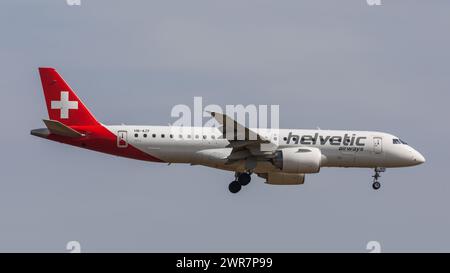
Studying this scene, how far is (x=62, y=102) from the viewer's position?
294ft

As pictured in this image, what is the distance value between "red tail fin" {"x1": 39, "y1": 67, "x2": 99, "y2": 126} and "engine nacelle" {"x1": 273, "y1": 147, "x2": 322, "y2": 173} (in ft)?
37.1

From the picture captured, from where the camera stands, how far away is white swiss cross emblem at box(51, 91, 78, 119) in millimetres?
89250

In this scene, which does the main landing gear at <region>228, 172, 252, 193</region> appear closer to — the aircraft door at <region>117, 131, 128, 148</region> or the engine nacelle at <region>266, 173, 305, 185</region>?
the engine nacelle at <region>266, 173, 305, 185</region>

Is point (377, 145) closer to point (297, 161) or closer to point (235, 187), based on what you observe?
point (297, 161)

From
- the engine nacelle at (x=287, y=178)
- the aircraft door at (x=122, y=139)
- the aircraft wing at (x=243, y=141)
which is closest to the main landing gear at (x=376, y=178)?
the engine nacelle at (x=287, y=178)

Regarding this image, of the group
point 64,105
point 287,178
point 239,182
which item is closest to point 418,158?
point 287,178

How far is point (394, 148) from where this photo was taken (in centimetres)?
9188

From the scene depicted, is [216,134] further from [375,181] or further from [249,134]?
[375,181]

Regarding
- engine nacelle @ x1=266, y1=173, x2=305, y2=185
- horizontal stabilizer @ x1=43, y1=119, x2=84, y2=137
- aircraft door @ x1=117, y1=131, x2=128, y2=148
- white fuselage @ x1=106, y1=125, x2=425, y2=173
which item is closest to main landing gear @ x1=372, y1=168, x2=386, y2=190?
Result: white fuselage @ x1=106, y1=125, x2=425, y2=173

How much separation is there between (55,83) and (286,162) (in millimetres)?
15039

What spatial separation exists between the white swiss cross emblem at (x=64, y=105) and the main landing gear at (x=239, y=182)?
1058cm

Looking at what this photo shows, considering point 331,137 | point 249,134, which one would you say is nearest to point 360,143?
point 331,137

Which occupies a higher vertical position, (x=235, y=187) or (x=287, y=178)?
(x=287, y=178)

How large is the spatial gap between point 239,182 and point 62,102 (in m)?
11.8
